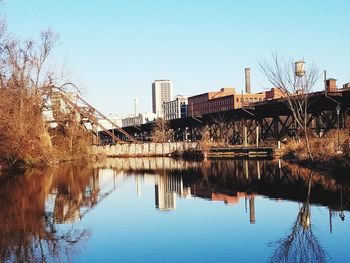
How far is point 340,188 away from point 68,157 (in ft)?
142

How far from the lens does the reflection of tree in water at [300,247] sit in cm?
987

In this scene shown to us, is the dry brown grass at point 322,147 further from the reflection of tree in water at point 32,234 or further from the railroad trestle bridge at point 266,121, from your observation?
the reflection of tree in water at point 32,234

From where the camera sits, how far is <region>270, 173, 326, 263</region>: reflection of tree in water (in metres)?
9.87

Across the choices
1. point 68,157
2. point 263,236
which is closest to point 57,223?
point 263,236

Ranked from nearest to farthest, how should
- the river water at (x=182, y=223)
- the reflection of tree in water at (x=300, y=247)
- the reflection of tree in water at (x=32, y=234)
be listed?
1. the reflection of tree in water at (x=300, y=247)
2. the river water at (x=182, y=223)
3. the reflection of tree in water at (x=32, y=234)

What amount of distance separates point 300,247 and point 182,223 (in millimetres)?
4602

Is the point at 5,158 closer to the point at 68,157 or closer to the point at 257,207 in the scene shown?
the point at 68,157

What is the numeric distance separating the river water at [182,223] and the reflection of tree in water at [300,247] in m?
0.02

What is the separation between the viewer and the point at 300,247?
35.6 ft

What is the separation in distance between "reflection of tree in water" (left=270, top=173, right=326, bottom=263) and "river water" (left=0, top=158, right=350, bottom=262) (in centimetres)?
2

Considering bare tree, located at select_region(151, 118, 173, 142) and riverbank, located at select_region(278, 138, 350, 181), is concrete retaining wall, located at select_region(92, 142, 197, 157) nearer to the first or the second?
bare tree, located at select_region(151, 118, 173, 142)

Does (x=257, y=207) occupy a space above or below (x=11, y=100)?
below

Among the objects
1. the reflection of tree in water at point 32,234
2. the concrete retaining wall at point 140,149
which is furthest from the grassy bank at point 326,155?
the concrete retaining wall at point 140,149

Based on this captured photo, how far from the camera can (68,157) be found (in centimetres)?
5819
